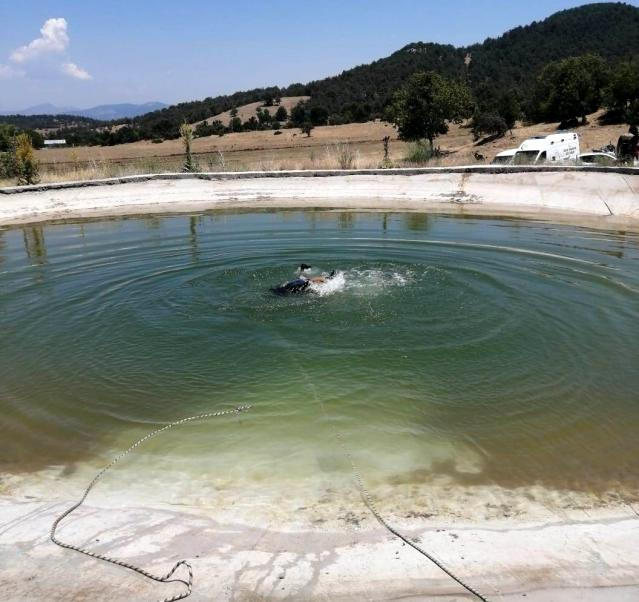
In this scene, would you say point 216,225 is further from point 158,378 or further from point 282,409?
point 282,409

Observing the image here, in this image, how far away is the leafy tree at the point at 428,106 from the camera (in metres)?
40.6

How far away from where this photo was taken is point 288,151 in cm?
5644

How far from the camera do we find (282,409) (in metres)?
7.80

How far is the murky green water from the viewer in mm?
6773

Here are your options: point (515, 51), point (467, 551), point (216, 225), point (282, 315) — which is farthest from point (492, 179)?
point (515, 51)

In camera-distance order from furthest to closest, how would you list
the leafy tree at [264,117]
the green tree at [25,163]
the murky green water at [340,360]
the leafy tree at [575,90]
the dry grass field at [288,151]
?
the leafy tree at [264,117] < the leafy tree at [575,90] < the dry grass field at [288,151] < the green tree at [25,163] < the murky green water at [340,360]

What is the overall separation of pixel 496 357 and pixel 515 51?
152661 millimetres

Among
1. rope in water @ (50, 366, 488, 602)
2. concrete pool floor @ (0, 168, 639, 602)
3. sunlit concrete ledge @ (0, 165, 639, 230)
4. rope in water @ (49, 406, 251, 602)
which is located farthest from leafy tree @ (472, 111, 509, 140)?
rope in water @ (49, 406, 251, 602)

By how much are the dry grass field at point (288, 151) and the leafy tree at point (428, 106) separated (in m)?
2.15

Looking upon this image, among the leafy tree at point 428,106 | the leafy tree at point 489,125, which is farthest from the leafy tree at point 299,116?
the leafy tree at point 428,106

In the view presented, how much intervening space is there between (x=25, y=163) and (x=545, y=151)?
25663 millimetres

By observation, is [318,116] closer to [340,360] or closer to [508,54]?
[340,360]

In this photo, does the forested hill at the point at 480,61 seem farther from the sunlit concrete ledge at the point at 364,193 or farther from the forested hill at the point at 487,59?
the sunlit concrete ledge at the point at 364,193

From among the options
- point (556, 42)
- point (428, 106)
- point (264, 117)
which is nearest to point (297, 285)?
point (428, 106)
